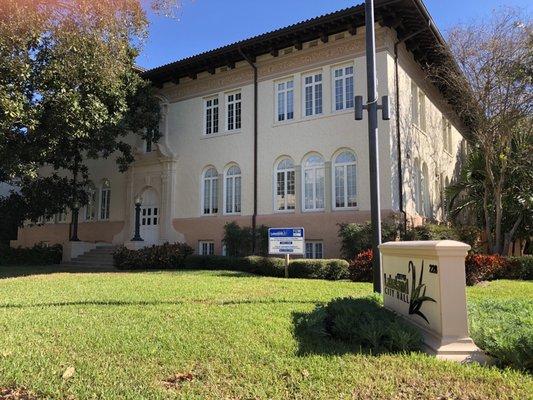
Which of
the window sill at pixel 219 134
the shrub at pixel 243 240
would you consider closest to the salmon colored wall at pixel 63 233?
the window sill at pixel 219 134

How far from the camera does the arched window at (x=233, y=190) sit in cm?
2025

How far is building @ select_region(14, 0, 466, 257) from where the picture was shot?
1727 centimetres

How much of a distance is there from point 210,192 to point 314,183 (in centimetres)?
516

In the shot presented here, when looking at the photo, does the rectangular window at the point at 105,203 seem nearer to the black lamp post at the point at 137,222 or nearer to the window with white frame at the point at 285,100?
the black lamp post at the point at 137,222

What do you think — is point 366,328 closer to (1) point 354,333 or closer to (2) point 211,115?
(1) point 354,333

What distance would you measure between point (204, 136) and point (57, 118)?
24.3 ft

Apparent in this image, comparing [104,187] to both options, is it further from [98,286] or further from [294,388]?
[294,388]

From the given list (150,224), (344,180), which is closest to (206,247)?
(150,224)

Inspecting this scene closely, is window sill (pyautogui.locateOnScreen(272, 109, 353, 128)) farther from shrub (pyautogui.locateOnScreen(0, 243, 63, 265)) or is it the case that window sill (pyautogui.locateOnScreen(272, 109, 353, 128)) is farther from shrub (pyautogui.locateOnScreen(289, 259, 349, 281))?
shrub (pyautogui.locateOnScreen(0, 243, 63, 265))

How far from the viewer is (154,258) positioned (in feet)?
58.9

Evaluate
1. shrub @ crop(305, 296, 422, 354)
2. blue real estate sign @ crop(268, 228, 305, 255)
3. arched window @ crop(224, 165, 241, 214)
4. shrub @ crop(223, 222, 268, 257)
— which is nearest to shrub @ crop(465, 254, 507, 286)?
blue real estate sign @ crop(268, 228, 305, 255)

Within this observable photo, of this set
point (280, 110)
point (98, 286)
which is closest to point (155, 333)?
point (98, 286)

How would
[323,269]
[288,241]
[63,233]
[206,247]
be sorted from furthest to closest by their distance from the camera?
[63,233]
[206,247]
[288,241]
[323,269]

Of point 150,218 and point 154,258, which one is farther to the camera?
point 150,218
